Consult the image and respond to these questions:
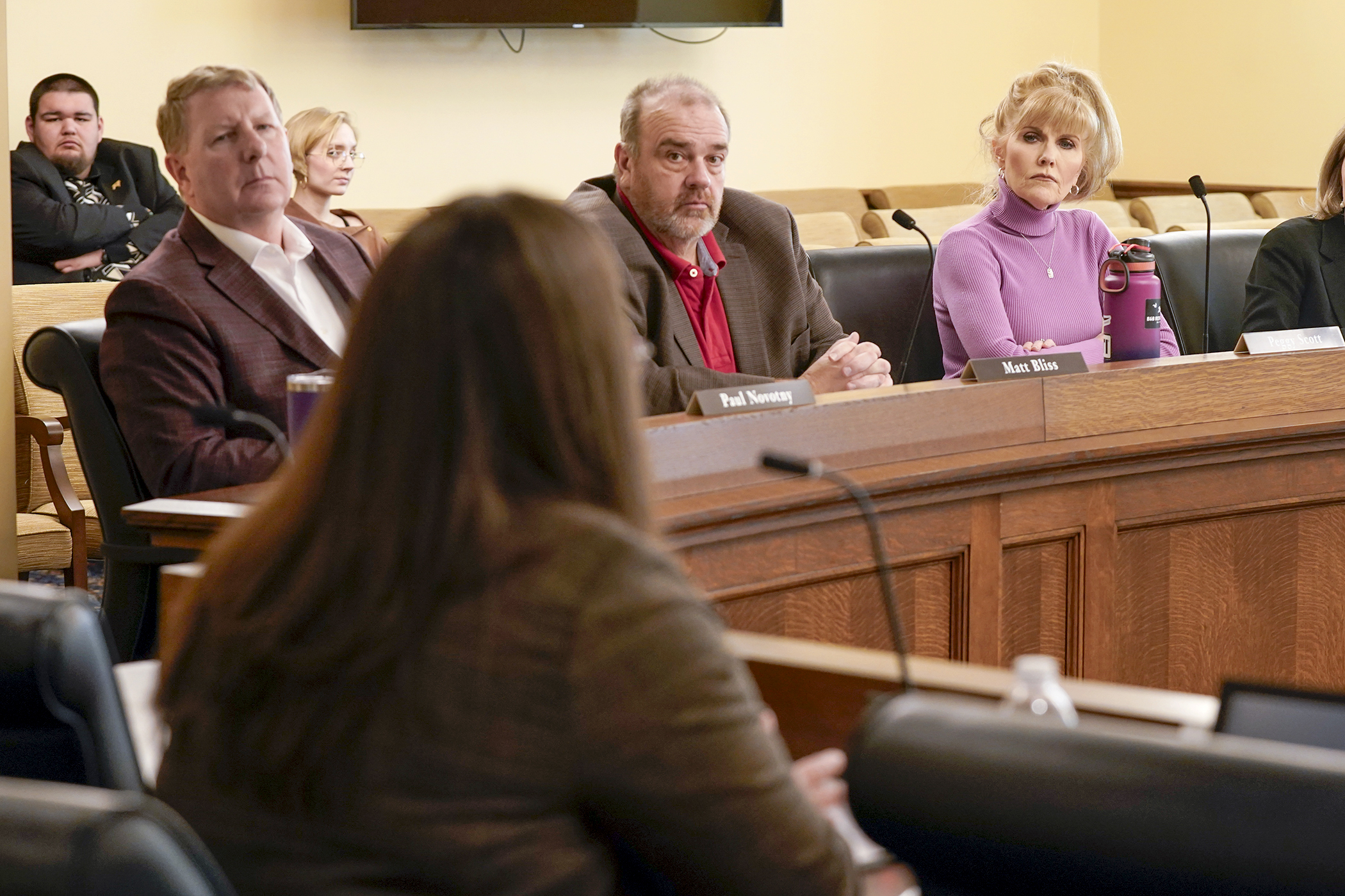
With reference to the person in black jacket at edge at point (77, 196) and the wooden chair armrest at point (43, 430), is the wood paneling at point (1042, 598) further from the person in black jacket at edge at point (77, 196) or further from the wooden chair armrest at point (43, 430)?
the person in black jacket at edge at point (77, 196)

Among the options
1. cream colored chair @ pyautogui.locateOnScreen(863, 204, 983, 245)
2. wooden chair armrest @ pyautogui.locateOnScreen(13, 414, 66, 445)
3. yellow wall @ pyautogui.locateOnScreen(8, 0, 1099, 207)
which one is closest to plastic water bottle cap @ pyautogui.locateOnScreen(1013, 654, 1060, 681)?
wooden chair armrest @ pyautogui.locateOnScreen(13, 414, 66, 445)

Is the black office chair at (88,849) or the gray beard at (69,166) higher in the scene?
the gray beard at (69,166)

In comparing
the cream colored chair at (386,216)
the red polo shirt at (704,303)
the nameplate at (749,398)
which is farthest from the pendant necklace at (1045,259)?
the cream colored chair at (386,216)

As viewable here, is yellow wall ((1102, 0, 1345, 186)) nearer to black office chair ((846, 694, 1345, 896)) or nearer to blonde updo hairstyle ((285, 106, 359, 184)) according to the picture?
blonde updo hairstyle ((285, 106, 359, 184))

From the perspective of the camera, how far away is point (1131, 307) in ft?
8.71

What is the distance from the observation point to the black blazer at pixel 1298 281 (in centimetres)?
326

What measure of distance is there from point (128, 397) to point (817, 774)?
1.48 meters

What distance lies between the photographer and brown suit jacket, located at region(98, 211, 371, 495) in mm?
2162

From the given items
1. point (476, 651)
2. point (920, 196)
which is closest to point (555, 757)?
point (476, 651)

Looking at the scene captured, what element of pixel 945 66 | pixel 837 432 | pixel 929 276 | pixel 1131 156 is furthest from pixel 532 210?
pixel 1131 156

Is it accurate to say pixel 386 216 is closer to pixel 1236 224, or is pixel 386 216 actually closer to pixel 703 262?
pixel 1236 224

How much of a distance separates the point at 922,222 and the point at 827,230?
25.6 inches

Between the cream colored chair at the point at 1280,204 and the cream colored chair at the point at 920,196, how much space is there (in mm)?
1332

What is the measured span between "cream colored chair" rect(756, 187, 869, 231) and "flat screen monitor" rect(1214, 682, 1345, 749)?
647cm
